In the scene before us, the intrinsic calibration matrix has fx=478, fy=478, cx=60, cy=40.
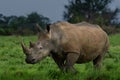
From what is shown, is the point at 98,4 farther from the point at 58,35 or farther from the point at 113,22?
the point at 58,35

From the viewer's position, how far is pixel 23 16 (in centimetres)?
5941

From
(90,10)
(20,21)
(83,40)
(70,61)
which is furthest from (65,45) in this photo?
(90,10)

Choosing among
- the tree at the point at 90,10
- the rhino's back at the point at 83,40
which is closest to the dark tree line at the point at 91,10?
the tree at the point at 90,10

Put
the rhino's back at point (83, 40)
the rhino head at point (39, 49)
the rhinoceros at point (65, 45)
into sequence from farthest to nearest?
the rhino's back at point (83, 40) → the rhinoceros at point (65, 45) → the rhino head at point (39, 49)

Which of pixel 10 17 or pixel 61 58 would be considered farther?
pixel 10 17

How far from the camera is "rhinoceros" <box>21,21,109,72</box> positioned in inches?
346

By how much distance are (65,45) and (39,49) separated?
2.28 feet

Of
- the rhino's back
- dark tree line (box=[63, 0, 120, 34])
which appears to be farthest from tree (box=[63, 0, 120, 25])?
the rhino's back

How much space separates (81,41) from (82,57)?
342mm

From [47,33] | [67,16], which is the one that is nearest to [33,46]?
[47,33]

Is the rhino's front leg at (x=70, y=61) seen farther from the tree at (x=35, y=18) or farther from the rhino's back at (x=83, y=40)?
the tree at (x=35, y=18)

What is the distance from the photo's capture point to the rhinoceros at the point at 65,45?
8789 millimetres

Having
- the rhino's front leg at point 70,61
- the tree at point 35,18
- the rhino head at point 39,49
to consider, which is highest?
the rhino head at point 39,49

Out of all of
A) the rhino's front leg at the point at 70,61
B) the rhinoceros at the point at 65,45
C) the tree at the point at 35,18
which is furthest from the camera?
the tree at the point at 35,18
